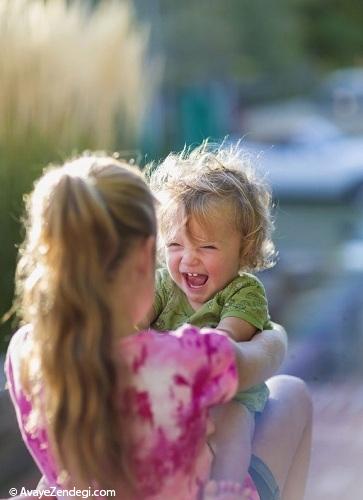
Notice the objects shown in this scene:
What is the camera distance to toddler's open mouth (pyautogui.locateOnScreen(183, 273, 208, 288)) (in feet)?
7.13

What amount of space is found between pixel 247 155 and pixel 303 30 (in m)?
15.1

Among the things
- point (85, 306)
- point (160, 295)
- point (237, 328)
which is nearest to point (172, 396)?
point (85, 306)

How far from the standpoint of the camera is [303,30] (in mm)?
17000

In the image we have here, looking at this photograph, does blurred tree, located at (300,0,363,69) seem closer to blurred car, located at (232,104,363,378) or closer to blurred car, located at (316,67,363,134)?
blurred car, located at (316,67,363,134)

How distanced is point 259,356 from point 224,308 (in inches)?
8.3

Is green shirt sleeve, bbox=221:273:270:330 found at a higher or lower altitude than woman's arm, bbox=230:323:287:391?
higher

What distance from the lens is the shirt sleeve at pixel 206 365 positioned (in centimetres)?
169

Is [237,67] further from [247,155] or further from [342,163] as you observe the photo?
[247,155]

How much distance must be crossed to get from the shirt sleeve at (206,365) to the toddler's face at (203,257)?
43cm

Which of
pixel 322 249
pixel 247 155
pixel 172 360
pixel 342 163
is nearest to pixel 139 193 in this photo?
pixel 172 360

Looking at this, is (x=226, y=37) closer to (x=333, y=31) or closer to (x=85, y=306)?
(x=333, y=31)

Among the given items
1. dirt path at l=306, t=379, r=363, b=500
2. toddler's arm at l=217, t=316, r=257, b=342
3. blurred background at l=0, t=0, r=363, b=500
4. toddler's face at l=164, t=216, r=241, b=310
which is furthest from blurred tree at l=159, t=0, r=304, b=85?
toddler's arm at l=217, t=316, r=257, b=342

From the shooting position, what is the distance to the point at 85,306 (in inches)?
64.9

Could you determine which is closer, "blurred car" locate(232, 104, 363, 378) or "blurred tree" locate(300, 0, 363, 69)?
"blurred car" locate(232, 104, 363, 378)
